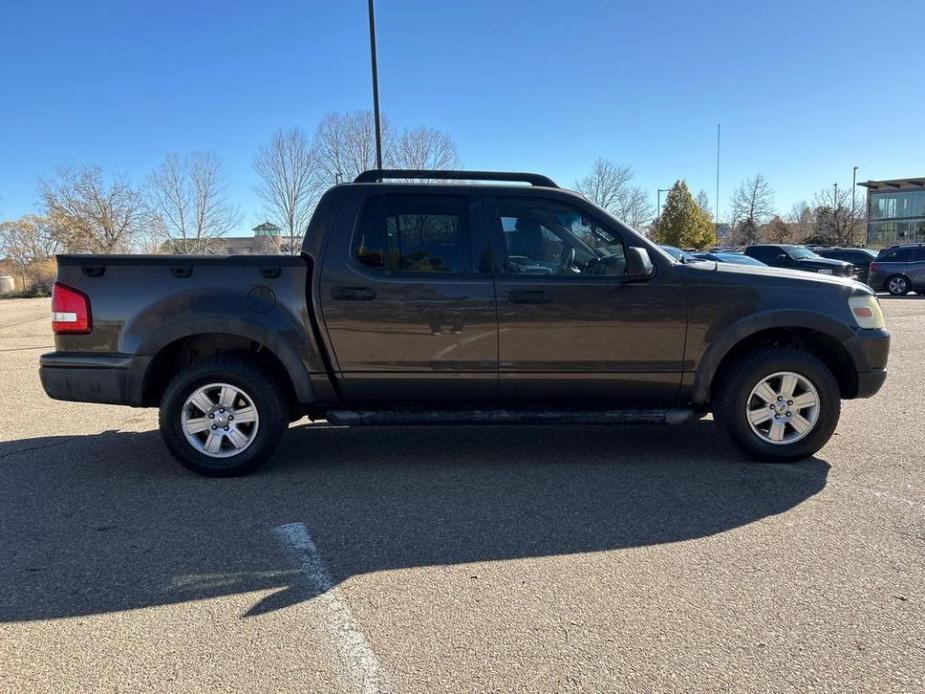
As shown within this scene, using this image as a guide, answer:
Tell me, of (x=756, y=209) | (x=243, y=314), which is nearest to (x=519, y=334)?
(x=243, y=314)

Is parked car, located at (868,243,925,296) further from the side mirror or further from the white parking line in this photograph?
the white parking line

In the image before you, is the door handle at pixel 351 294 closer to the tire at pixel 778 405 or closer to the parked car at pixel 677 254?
the parked car at pixel 677 254

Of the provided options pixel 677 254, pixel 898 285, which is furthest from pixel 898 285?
pixel 677 254

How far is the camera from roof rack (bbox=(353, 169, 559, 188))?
4.66 m

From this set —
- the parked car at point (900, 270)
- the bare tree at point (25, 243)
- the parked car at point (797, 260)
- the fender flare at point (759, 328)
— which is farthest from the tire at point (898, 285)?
the bare tree at point (25, 243)

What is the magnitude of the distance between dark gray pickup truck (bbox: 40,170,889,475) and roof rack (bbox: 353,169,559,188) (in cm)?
10

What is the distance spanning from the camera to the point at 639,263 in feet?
14.1

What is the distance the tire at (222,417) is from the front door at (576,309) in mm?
1648

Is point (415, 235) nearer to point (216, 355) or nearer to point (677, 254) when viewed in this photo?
point (216, 355)

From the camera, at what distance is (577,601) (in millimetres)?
2910

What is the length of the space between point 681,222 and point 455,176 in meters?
50.5

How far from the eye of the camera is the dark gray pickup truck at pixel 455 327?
4387 mm

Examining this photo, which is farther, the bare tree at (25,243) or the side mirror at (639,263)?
the bare tree at (25,243)

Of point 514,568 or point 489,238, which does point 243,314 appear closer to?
point 489,238
